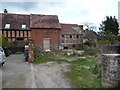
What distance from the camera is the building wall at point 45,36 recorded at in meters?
24.1

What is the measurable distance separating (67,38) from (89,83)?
68.9ft

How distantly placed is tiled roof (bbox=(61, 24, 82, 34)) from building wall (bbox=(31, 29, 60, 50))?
227 centimetres

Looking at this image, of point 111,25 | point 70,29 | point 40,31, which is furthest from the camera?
point 111,25

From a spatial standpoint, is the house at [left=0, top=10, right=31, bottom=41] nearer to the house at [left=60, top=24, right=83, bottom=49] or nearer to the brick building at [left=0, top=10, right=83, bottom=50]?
the brick building at [left=0, top=10, right=83, bottom=50]

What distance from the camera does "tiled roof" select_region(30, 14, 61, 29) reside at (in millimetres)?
24497

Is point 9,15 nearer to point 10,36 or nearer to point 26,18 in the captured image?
point 26,18

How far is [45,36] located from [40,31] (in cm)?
146

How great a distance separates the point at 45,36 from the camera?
2464 cm

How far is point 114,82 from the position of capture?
497 centimetres

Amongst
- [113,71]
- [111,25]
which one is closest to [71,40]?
[111,25]

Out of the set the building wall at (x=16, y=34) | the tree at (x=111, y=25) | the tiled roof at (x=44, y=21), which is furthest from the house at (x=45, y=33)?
the tree at (x=111, y=25)

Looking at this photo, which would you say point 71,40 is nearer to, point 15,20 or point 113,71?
point 15,20

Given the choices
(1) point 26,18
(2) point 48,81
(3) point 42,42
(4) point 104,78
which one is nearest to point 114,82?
(4) point 104,78

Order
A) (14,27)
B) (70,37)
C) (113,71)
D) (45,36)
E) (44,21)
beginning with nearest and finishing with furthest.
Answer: (113,71) < (14,27) < (45,36) < (44,21) < (70,37)
